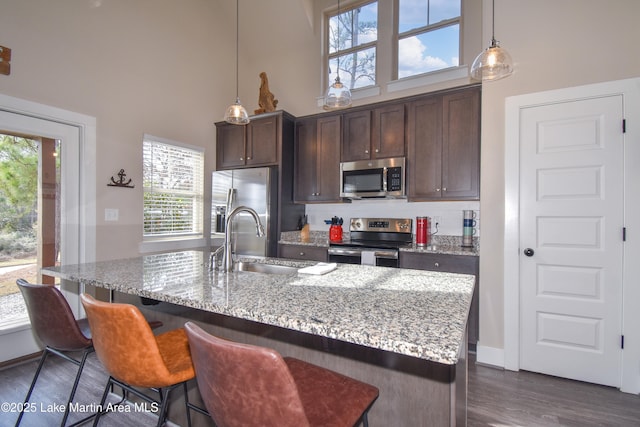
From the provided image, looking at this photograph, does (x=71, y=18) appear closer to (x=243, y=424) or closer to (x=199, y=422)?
(x=199, y=422)

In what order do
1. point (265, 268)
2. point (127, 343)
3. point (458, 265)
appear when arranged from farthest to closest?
1. point (458, 265)
2. point (265, 268)
3. point (127, 343)

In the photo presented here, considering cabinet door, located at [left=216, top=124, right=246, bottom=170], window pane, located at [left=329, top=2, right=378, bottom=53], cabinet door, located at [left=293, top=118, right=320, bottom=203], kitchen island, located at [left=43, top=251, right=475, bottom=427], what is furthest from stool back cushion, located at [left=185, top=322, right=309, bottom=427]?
window pane, located at [left=329, top=2, right=378, bottom=53]

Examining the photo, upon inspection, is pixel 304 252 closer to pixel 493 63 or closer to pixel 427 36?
pixel 493 63

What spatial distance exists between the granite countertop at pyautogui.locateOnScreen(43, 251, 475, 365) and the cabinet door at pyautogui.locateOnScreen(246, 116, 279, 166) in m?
2.12

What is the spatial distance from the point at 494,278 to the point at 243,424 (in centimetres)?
243

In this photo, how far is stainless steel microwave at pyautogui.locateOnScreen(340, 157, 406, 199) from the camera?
3107 millimetres

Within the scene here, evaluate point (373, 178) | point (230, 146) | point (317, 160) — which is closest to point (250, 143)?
point (230, 146)

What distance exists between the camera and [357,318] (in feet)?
2.86

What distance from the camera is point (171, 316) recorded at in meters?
1.65

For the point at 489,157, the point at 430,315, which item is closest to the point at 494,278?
the point at 489,157

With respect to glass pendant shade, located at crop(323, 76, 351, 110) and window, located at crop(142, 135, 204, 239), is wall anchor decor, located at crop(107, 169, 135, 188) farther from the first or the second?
glass pendant shade, located at crop(323, 76, 351, 110)

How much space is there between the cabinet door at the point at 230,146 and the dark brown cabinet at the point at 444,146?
205cm

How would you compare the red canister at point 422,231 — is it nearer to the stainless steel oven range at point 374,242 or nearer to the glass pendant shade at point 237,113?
the stainless steel oven range at point 374,242

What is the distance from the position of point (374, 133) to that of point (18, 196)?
3204 millimetres
